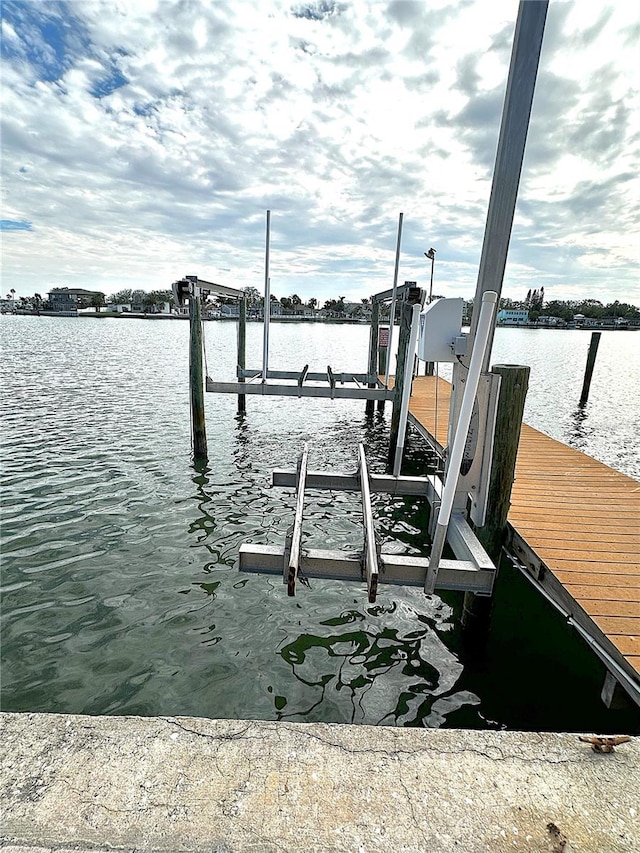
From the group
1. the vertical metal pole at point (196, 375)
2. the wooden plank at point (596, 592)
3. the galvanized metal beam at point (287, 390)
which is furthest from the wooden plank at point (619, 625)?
the vertical metal pole at point (196, 375)

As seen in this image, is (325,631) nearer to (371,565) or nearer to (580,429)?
(371,565)

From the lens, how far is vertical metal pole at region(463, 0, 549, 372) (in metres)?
2.86

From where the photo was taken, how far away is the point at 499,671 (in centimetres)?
416

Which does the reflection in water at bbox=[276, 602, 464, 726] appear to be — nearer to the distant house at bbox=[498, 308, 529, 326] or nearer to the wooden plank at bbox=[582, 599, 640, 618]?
the wooden plank at bbox=[582, 599, 640, 618]

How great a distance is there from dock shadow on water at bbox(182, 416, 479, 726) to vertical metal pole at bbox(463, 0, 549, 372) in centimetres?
292

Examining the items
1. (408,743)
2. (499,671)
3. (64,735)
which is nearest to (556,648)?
(499,671)

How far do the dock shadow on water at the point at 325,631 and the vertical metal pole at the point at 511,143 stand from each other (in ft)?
9.58

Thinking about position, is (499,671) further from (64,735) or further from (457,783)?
(64,735)

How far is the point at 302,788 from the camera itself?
2.03m

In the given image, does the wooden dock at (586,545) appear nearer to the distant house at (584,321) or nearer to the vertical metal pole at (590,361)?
the vertical metal pole at (590,361)

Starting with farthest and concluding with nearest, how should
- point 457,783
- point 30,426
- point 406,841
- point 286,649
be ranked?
point 30,426 → point 286,649 → point 457,783 → point 406,841

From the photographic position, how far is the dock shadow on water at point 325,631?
3730mm

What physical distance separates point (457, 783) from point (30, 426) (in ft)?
40.2

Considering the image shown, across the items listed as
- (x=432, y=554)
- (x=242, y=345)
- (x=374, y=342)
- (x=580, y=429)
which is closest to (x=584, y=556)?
(x=432, y=554)
